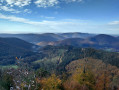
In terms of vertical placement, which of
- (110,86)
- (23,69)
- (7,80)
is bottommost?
(110,86)

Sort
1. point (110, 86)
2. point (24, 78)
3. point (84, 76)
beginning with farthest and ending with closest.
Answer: point (110, 86)
point (84, 76)
point (24, 78)

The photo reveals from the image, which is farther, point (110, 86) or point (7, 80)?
point (110, 86)

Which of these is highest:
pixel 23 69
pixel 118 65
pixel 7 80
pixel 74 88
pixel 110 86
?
pixel 23 69

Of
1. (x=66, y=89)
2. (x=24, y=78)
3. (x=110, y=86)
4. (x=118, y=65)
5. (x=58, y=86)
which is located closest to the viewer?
(x=24, y=78)

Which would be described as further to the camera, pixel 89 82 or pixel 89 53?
pixel 89 53

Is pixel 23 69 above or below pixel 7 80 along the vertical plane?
above

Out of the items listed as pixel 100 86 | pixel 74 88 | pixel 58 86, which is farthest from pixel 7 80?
pixel 100 86

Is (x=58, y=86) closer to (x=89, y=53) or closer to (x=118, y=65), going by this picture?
(x=118, y=65)

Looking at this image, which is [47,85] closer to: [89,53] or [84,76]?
[84,76]

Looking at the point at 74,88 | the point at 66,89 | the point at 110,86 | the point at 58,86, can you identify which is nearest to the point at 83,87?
the point at 74,88
